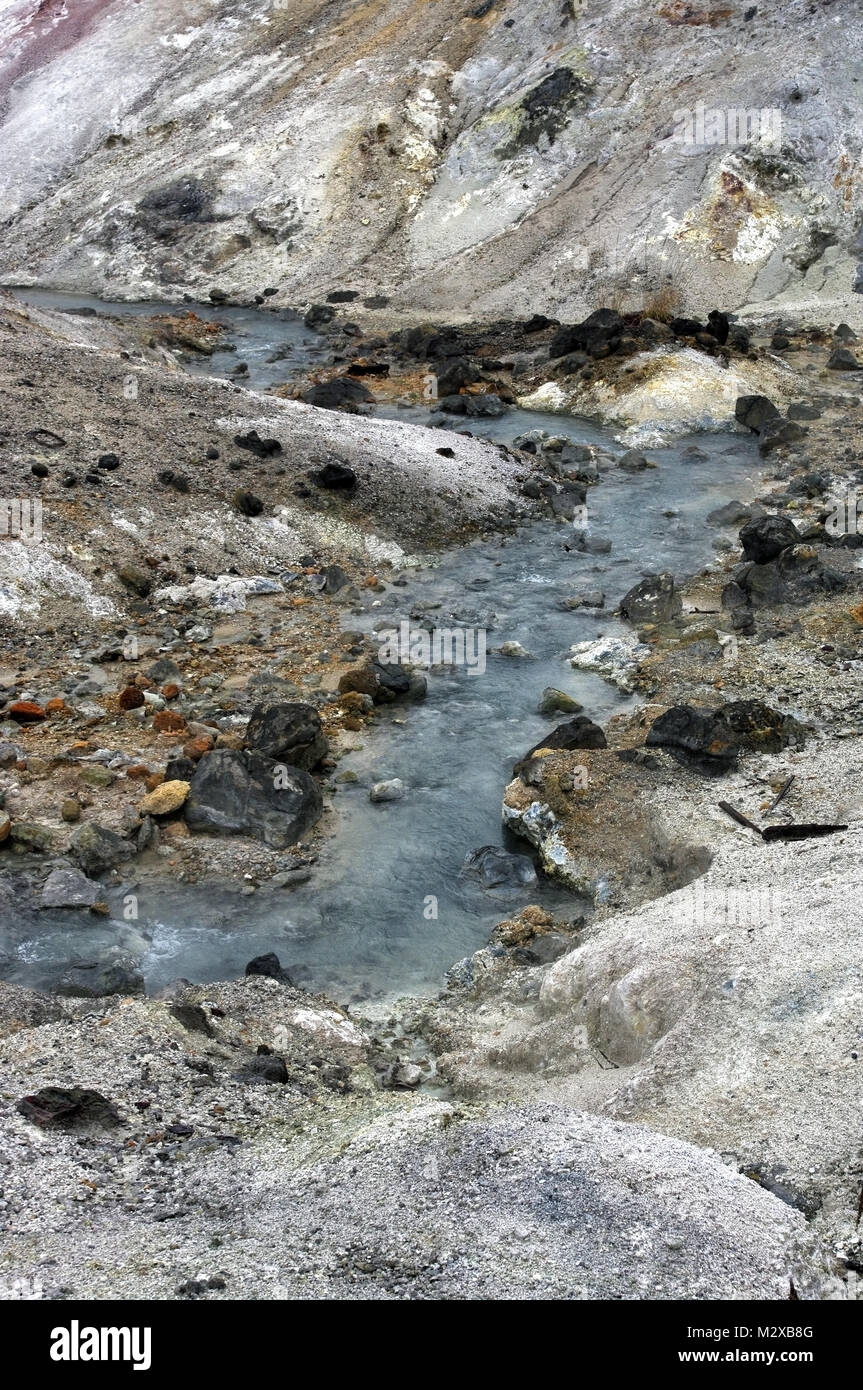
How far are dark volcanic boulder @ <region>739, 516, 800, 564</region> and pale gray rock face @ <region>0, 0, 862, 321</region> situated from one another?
1320cm

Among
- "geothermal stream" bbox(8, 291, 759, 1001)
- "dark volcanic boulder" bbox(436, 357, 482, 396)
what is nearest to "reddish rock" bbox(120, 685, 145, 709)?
"geothermal stream" bbox(8, 291, 759, 1001)

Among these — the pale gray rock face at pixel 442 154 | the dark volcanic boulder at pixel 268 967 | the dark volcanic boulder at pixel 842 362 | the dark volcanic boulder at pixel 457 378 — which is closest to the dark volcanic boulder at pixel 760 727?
the dark volcanic boulder at pixel 268 967

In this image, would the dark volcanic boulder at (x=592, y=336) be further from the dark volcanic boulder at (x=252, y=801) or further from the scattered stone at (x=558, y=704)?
the dark volcanic boulder at (x=252, y=801)

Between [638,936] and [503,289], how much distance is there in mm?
24329

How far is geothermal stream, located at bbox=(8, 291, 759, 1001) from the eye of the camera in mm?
9430

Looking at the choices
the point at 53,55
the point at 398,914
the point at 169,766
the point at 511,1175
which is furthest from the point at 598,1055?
the point at 53,55

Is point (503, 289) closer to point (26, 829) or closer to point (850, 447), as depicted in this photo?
point (850, 447)

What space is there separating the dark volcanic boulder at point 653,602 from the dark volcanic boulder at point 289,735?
4804 millimetres

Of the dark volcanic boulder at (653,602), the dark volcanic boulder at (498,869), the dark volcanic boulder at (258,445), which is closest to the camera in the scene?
the dark volcanic boulder at (498,869)

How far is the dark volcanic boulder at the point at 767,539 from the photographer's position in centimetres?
1566

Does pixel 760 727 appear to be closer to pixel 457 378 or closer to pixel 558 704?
pixel 558 704

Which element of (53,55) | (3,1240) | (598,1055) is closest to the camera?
(3,1240)

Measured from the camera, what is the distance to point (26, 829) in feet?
34.9

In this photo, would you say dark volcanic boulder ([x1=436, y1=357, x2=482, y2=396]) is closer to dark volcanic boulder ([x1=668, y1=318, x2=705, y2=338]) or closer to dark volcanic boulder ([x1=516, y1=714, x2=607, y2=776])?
dark volcanic boulder ([x1=668, y1=318, x2=705, y2=338])
